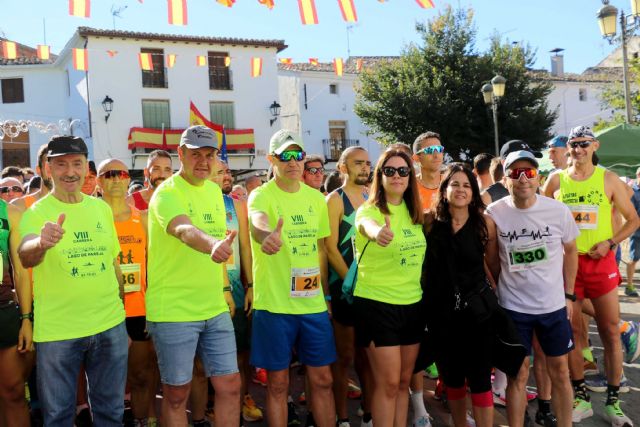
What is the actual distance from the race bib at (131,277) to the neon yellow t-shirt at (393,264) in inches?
61.1

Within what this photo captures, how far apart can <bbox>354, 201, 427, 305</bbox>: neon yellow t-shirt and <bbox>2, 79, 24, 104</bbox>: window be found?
29217 millimetres

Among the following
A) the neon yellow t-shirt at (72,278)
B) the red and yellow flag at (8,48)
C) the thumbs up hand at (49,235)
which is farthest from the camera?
the red and yellow flag at (8,48)

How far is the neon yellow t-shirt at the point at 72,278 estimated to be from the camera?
124 inches

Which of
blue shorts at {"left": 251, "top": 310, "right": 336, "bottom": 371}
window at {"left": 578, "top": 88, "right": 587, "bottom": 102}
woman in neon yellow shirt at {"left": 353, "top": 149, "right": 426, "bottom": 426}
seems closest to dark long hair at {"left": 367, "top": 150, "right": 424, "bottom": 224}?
woman in neon yellow shirt at {"left": 353, "top": 149, "right": 426, "bottom": 426}

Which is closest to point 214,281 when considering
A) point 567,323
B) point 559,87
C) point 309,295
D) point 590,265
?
point 309,295

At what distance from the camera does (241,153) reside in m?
27.4

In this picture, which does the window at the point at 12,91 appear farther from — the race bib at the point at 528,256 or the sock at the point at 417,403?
the race bib at the point at 528,256

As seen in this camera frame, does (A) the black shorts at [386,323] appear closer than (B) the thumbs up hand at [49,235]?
No

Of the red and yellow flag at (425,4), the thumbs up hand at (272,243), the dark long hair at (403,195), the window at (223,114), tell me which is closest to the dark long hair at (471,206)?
the dark long hair at (403,195)

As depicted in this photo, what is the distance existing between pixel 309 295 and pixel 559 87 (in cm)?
3984

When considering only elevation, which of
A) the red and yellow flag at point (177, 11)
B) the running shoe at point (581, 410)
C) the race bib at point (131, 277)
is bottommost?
the running shoe at point (581, 410)

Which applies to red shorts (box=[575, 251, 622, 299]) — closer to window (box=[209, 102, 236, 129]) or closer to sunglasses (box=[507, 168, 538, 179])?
sunglasses (box=[507, 168, 538, 179])

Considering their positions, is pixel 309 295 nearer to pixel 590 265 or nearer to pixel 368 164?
pixel 368 164

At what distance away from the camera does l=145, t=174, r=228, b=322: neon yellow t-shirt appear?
3.34m
